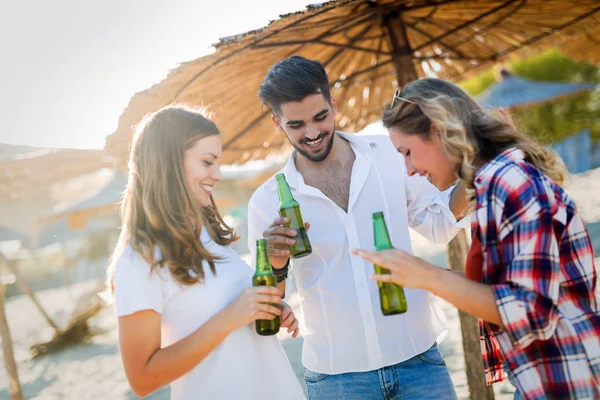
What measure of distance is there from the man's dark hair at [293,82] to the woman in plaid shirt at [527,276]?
1.06 m

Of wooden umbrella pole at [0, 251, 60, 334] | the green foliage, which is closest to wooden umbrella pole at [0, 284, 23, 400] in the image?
wooden umbrella pole at [0, 251, 60, 334]

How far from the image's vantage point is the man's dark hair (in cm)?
279

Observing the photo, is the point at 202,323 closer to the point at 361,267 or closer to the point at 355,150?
the point at 361,267

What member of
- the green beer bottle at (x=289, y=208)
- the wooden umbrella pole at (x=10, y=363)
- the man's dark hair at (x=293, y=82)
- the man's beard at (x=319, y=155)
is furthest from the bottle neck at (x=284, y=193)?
the wooden umbrella pole at (x=10, y=363)

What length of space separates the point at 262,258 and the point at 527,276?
3.12 ft

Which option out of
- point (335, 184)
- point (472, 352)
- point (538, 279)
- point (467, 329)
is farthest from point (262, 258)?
point (472, 352)

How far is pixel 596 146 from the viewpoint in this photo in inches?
933

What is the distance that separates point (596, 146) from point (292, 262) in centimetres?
2437

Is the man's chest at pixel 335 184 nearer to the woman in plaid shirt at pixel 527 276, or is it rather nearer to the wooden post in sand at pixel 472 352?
the woman in plaid shirt at pixel 527 276

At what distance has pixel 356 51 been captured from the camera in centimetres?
440

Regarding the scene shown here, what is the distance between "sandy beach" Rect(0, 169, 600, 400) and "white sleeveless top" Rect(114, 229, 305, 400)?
116 inches

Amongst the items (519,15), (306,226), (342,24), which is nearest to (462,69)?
(519,15)

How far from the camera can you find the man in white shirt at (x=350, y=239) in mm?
2592

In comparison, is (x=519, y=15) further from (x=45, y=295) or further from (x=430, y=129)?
(x=45, y=295)
